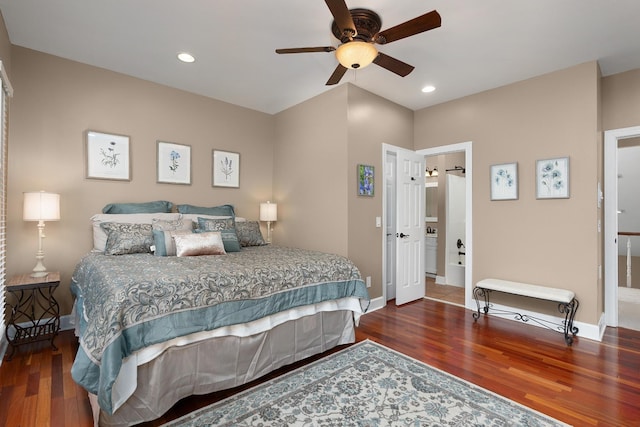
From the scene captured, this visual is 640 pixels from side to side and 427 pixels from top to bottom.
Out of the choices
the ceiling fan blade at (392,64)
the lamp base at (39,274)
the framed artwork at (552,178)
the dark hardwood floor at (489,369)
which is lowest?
the dark hardwood floor at (489,369)

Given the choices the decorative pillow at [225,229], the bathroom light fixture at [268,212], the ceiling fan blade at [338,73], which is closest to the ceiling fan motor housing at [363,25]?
the ceiling fan blade at [338,73]

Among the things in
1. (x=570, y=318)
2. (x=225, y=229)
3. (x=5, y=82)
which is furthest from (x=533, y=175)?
(x=5, y=82)

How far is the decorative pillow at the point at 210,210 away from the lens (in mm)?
3877

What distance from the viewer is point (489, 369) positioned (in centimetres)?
248

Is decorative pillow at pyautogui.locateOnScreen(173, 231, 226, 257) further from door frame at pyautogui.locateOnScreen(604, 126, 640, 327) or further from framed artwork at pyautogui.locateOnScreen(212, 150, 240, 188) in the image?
door frame at pyautogui.locateOnScreen(604, 126, 640, 327)

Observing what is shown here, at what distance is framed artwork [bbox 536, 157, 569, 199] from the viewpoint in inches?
130

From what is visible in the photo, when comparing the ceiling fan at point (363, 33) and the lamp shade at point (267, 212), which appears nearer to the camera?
the ceiling fan at point (363, 33)

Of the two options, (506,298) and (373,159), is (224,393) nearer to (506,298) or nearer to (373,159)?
(373,159)

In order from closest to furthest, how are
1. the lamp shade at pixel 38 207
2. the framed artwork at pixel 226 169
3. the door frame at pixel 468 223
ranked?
the lamp shade at pixel 38 207, the door frame at pixel 468 223, the framed artwork at pixel 226 169

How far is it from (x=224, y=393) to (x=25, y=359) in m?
1.82

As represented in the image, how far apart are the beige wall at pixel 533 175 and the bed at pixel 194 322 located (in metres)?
2.08

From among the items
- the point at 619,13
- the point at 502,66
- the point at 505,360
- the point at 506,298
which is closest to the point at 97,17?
the point at 502,66

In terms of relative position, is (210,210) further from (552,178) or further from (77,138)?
(552,178)

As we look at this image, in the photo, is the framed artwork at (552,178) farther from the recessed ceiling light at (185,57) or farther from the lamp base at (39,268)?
the lamp base at (39,268)
